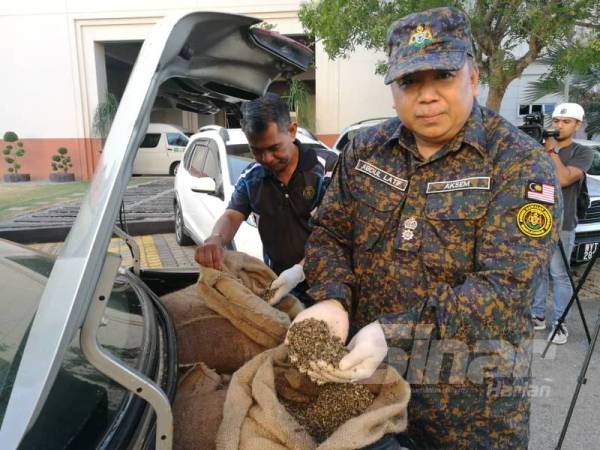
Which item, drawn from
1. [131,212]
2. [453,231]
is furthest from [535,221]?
[131,212]

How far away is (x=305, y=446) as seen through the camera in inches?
39.1

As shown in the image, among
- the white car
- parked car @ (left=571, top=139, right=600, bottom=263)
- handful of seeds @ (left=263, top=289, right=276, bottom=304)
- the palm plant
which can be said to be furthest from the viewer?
the palm plant

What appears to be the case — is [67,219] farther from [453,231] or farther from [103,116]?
[453,231]

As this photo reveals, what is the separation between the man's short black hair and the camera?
6.85 feet

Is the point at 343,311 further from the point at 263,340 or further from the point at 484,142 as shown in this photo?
the point at 484,142

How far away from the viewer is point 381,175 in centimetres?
139

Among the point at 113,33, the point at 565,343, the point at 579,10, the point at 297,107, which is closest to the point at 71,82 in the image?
the point at 113,33

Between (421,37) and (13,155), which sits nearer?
(421,37)

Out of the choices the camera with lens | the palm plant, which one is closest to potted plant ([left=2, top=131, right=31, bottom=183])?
the palm plant

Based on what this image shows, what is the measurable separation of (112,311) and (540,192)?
121 cm

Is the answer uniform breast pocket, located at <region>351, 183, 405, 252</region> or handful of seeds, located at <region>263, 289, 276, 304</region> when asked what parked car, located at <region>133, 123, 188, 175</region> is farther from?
uniform breast pocket, located at <region>351, 183, 405, 252</region>

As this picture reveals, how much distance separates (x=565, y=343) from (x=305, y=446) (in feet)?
12.8

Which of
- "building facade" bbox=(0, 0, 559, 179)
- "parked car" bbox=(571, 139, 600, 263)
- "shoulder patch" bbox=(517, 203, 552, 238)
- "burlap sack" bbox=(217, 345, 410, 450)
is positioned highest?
"building facade" bbox=(0, 0, 559, 179)

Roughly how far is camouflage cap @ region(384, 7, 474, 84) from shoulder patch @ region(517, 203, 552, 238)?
38cm
